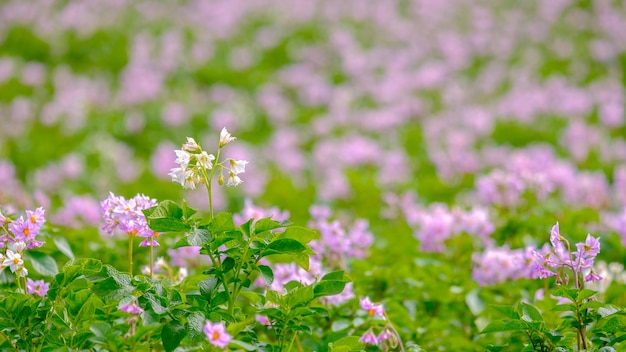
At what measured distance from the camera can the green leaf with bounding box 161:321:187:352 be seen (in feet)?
7.83

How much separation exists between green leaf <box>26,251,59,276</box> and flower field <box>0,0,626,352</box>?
8cm

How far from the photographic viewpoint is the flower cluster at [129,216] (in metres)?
2.65

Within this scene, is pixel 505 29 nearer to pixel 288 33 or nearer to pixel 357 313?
pixel 288 33

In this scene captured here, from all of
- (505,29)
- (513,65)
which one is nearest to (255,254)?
(513,65)

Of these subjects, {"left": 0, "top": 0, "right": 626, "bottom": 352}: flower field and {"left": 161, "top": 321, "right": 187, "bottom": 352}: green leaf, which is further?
{"left": 0, "top": 0, "right": 626, "bottom": 352}: flower field

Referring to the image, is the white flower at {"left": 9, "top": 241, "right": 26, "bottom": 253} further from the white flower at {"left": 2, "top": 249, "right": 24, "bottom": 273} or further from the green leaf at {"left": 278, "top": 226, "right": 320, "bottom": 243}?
the green leaf at {"left": 278, "top": 226, "right": 320, "bottom": 243}

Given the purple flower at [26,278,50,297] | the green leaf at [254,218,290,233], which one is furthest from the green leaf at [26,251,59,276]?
the green leaf at [254,218,290,233]

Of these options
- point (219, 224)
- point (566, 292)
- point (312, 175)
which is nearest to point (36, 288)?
point (219, 224)

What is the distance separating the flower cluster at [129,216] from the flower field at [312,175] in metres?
0.01

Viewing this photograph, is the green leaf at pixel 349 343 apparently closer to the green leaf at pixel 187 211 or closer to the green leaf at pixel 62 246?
the green leaf at pixel 187 211

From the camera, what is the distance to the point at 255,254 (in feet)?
8.54

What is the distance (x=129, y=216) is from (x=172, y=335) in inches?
19.2

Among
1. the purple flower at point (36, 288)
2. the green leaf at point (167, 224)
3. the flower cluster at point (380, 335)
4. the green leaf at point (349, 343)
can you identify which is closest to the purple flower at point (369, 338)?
the flower cluster at point (380, 335)

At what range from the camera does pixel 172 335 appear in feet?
7.88
